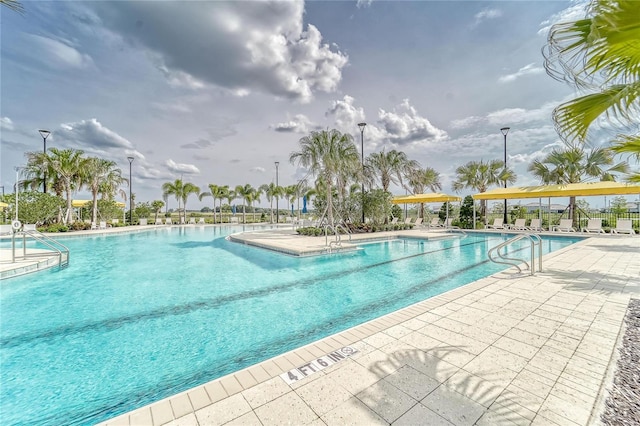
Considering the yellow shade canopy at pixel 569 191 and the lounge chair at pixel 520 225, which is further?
the lounge chair at pixel 520 225

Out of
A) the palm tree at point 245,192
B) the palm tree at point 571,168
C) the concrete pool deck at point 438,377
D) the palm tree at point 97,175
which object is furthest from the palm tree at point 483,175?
the palm tree at point 97,175

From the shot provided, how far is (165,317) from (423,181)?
927 inches

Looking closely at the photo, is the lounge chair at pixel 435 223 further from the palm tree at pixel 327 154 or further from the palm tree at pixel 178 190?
the palm tree at pixel 178 190

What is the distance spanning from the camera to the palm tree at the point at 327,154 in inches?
580

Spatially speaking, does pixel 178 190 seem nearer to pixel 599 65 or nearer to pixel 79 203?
pixel 79 203

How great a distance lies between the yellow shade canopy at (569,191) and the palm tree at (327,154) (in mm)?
9665

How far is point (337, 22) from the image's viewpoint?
38.4 feet

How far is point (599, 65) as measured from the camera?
218 centimetres

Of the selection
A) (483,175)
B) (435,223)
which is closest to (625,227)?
(483,175)

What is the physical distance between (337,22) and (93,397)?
14446 millimetres

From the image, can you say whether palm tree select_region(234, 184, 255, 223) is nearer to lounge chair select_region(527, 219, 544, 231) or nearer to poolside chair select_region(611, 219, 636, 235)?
lounge chair select_region(527, 219, 544, 231)

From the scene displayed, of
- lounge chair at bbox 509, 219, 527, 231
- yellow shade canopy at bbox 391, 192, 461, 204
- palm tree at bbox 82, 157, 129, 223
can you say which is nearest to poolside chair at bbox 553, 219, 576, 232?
lounge chair at bbox 509, 219, 527, 231

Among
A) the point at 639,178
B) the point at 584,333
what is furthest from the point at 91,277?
the point at 639,178

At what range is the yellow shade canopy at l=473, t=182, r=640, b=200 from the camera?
38.9 feet
